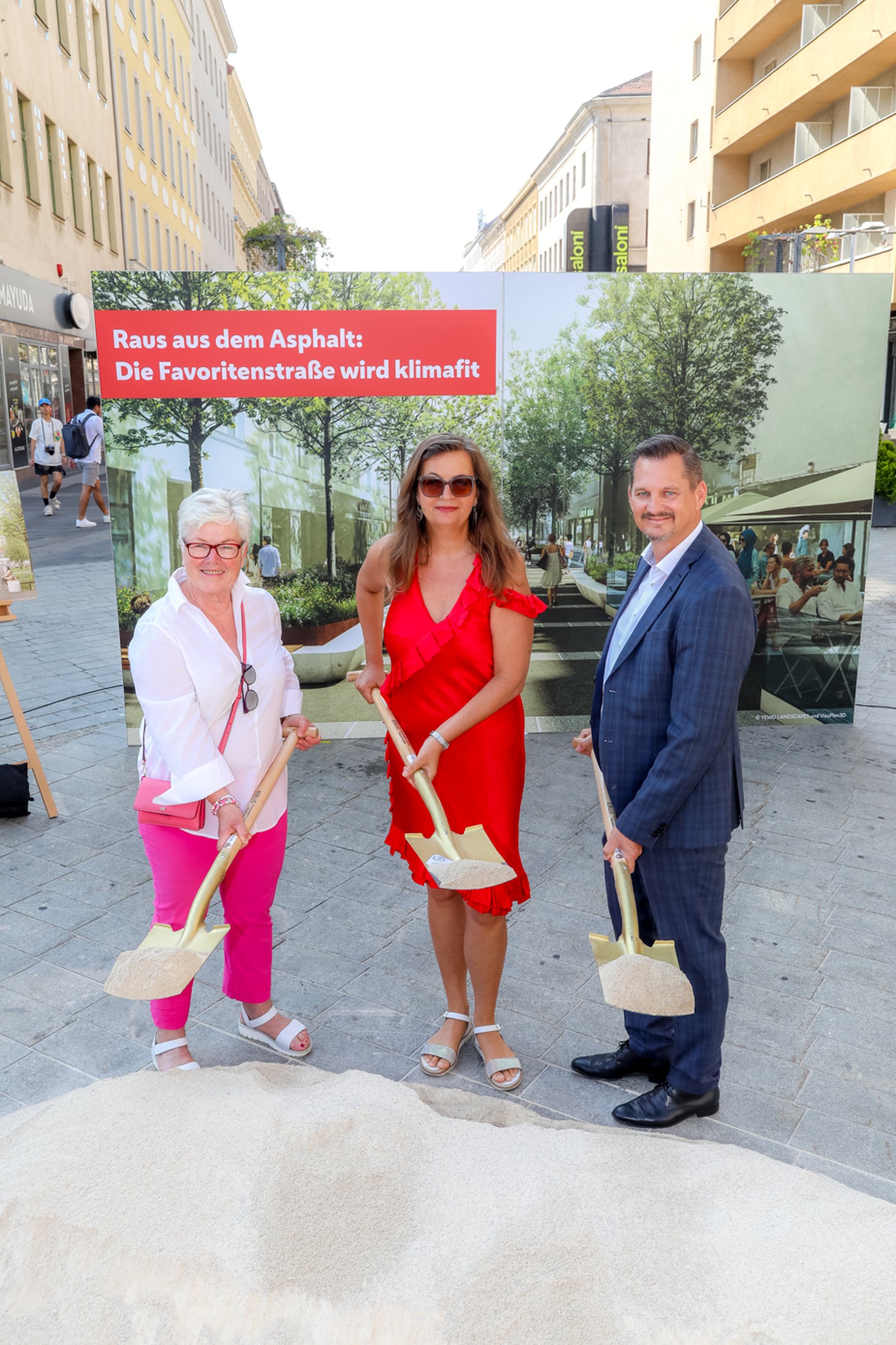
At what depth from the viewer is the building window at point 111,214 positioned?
97.8 ft

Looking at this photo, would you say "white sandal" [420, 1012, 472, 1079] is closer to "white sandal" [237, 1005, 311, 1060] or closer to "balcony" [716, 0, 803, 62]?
"white sandal" [237, 1005, 311, 1060]

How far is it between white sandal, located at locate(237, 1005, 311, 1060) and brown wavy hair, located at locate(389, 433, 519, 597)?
4.77ft

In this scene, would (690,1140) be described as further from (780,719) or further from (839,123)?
(839,123)

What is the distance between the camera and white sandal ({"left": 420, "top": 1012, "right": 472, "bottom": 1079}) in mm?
3275

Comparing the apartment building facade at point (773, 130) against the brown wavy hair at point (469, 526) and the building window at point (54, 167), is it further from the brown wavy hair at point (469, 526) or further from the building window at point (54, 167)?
the brown wavy hair at point (469, 526)

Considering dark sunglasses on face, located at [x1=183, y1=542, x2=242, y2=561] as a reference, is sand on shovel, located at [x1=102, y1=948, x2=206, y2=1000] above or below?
below

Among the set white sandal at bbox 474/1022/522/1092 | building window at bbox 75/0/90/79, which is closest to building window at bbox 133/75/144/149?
building window at bbox 75/0/90/79

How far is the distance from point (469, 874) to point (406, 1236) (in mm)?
928

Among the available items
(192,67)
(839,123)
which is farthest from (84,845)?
(192,67)

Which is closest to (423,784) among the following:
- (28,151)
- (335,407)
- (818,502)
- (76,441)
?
(335,407)

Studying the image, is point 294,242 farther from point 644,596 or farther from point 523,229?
point 523,229

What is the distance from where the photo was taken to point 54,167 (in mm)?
23469

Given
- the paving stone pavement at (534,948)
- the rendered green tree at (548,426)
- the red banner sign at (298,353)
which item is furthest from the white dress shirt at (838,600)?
the red banner sign at (298,353)

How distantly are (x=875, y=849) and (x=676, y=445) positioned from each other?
10.4 feet
